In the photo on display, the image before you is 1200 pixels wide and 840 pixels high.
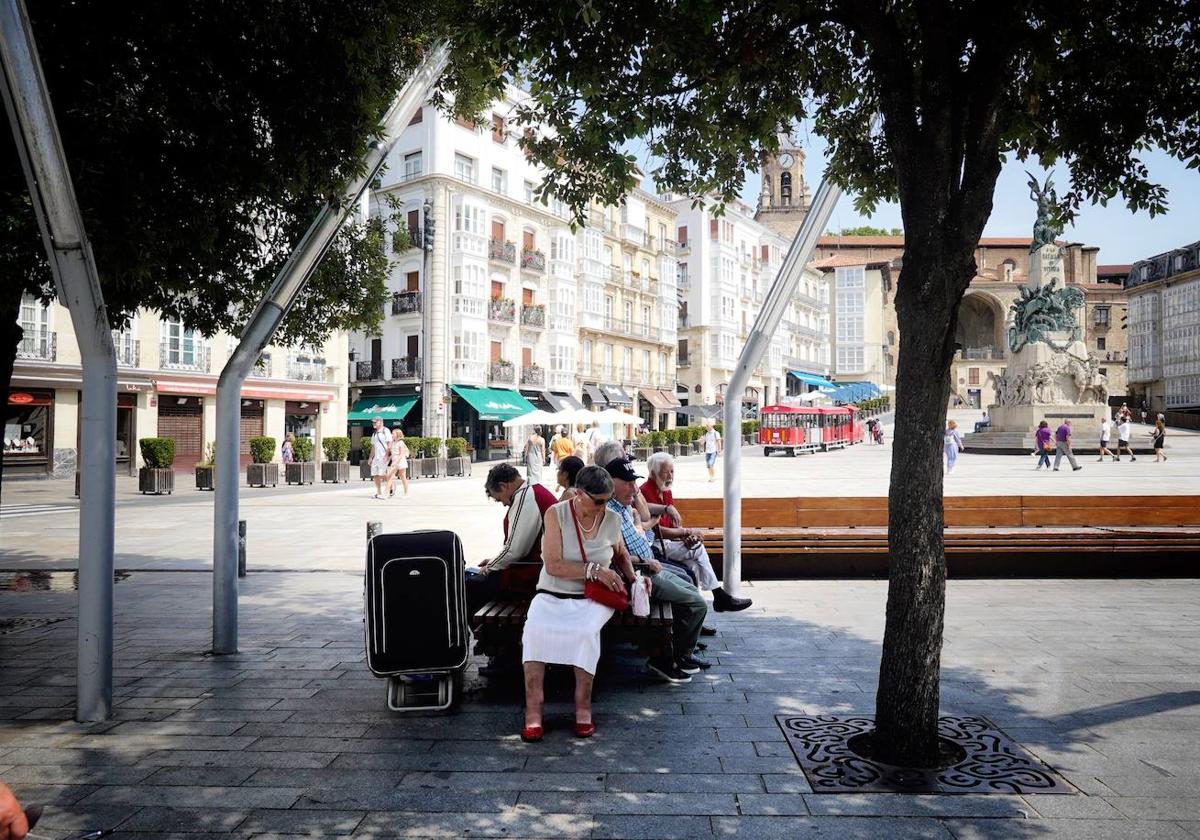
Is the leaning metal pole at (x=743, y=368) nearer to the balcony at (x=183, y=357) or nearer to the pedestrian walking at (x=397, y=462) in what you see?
the pedestrian walking at (x=397, y=462)

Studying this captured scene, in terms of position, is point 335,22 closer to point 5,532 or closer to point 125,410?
point 5,532

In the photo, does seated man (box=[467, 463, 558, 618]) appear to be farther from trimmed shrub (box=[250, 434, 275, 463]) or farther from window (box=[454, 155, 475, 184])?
window (box=[454, 155, 475, 184])

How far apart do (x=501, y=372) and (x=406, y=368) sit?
4.97 metres

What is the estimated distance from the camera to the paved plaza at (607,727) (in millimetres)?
3525

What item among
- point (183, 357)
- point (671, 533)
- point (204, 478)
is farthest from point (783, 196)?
point (671, 533)

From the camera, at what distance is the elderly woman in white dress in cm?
457

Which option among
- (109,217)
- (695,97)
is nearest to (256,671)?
(109,217)

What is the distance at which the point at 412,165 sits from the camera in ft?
142

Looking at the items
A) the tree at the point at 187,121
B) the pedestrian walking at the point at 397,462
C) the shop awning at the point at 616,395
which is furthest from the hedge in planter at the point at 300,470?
the shop awning at the point at 616,395

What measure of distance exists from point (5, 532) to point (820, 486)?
16782 mm

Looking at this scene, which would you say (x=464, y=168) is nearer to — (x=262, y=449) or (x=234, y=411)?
(x=262, y=449)

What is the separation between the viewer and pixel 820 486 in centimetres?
2155

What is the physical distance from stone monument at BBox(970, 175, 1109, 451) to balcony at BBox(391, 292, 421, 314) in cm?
2733

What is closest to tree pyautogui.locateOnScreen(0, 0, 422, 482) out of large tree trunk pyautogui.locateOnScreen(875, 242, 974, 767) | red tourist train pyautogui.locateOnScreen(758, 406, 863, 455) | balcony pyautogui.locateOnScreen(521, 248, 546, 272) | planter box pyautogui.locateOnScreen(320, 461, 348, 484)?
large tree trunk pyautogui.locateOnScreen(875, 242, 974, 767)
